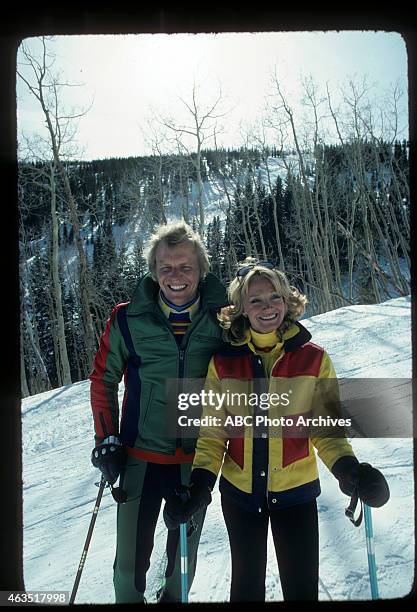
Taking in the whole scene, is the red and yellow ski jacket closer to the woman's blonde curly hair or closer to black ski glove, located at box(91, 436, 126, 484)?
the woman's blonde curly hair

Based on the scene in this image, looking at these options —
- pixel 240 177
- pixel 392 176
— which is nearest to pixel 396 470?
pixel 392 176

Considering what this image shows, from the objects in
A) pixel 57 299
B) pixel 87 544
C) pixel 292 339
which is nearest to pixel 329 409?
pixel 292 339

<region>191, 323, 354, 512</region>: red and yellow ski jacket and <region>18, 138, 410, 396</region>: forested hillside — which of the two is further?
<region>18, 138, 410, 396</region>: forested hillside

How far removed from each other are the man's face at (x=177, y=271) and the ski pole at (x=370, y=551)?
99 cm

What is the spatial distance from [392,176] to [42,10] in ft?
Answer: 5.21

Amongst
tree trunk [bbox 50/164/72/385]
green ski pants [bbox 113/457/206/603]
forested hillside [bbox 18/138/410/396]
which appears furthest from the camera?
tree trunk [bbox 50/164/72/385]

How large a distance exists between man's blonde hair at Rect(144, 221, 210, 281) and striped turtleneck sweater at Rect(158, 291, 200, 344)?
11 centimetres

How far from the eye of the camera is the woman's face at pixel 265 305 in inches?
58.8

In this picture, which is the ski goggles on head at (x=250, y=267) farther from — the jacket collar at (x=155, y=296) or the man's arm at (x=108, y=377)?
the man's arm at (x=108, y=377)

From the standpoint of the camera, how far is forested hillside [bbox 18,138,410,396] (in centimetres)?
198

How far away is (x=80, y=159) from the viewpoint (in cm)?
225

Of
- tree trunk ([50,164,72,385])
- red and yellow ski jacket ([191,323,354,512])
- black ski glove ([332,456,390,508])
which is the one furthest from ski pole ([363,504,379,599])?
tree trunk ([50,164,72,385])


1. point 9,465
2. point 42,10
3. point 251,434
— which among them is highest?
point 42,10

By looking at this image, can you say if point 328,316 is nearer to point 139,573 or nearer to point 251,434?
point 251,434
